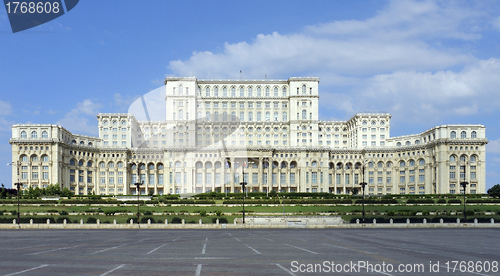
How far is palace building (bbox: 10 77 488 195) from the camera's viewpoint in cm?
12331

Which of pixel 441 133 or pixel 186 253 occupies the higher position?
pixel 441 133

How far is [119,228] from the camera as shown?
177 ft

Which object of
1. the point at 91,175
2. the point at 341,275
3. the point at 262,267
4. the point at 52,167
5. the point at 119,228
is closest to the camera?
the point at 341,275

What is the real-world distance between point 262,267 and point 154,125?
449 feet

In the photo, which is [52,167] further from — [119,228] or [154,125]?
[119,228]

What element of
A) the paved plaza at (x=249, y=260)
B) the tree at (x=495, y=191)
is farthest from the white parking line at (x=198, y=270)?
the tree at (x=495, y=191)

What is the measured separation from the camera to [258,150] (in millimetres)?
131500

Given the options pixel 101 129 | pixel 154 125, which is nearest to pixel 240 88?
pixel 154 125

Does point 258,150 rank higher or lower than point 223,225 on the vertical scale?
higher

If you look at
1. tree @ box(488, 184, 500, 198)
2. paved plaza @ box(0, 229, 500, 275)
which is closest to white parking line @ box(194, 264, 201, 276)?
paved plaza @ box(0, 229, 500, 275)

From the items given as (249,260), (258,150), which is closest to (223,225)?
(249,260)

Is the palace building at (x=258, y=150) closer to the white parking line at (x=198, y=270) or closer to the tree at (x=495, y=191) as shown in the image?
the tree at (x=495, y=191)

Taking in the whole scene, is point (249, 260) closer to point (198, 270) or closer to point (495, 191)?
point (198, 270)

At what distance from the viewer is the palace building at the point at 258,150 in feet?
405
